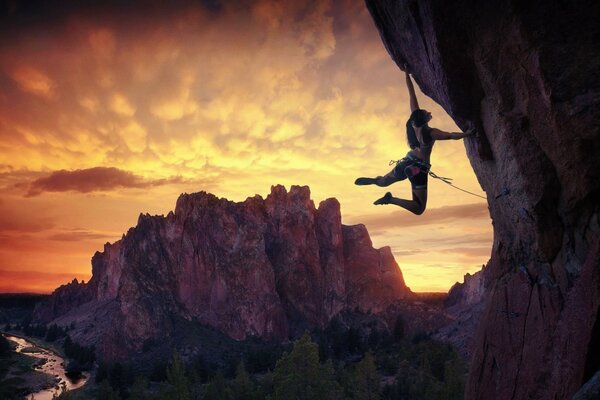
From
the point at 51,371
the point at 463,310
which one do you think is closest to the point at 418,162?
the point at 51,371

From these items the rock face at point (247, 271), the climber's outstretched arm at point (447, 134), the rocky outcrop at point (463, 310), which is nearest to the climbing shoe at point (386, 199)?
the climber's outstretched arm at point (447, 134)

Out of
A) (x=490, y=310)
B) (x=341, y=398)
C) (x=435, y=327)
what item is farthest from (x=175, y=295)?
(x=490, y=310)

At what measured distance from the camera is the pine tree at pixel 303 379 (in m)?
43.7

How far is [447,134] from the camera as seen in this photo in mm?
11008

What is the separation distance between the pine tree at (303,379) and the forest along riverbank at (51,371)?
141ft

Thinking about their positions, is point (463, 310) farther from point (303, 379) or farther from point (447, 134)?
point (447, 134)

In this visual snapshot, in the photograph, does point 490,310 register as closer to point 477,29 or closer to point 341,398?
point 477,29

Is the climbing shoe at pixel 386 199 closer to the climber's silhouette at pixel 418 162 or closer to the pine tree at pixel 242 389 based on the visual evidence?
the climber's silhouette at pixel 418 162

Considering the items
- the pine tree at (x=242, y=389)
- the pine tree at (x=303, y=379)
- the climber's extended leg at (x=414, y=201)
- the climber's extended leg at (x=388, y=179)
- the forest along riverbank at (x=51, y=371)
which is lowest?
the forest along riverbank at (x=51, y=371)

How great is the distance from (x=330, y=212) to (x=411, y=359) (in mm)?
94642

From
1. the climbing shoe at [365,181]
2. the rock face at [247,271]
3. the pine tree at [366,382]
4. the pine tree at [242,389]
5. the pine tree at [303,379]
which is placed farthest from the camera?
the rock face at [247,271]

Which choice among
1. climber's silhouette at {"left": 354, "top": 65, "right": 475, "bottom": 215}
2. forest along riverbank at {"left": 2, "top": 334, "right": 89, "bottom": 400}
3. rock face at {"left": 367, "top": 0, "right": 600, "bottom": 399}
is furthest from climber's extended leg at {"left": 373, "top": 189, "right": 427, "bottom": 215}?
forest along riverbank at {"left": 2, "top": 334, "right": 89, "bottom": 400}

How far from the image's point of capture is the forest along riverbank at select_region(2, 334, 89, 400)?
9046cm

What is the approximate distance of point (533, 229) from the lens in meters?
9.64
